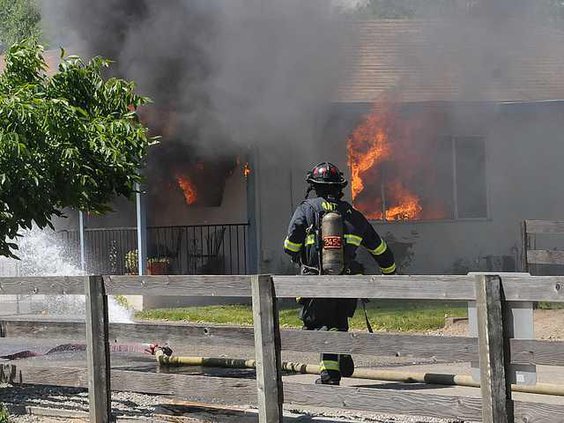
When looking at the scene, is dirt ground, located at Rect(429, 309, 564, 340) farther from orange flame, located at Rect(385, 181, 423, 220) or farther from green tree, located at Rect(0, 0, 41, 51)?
green tree, located at Rect(0, 0, 41, 51)

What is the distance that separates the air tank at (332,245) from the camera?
7.11 m

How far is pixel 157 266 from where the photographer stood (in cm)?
1535

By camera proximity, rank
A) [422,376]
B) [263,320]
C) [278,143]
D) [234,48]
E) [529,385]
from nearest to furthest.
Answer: [529,385] < [263,320] < [422,376] < [234,48] < [278,143]

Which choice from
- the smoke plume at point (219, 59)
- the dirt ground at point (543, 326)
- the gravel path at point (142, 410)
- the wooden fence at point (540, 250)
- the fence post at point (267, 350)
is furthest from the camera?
the smoke plume at point (219, 59)

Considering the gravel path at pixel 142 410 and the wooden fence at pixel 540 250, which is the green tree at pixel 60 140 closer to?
the gravel path at pixel 142 410

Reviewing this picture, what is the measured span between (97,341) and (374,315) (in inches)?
247

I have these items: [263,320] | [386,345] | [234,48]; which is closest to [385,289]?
[386,345]

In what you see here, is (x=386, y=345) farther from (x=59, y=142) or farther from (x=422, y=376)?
(x=59, y=142)

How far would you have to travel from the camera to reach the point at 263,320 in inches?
236

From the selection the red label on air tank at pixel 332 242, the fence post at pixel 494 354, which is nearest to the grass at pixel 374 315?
the red label on air tank at pixel 332 242

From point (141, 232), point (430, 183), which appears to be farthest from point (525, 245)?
point (141, 232)

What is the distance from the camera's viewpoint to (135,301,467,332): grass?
37.8 feet

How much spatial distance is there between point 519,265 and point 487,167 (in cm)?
158

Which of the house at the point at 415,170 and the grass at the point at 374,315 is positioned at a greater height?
the house at the point at 415,170
